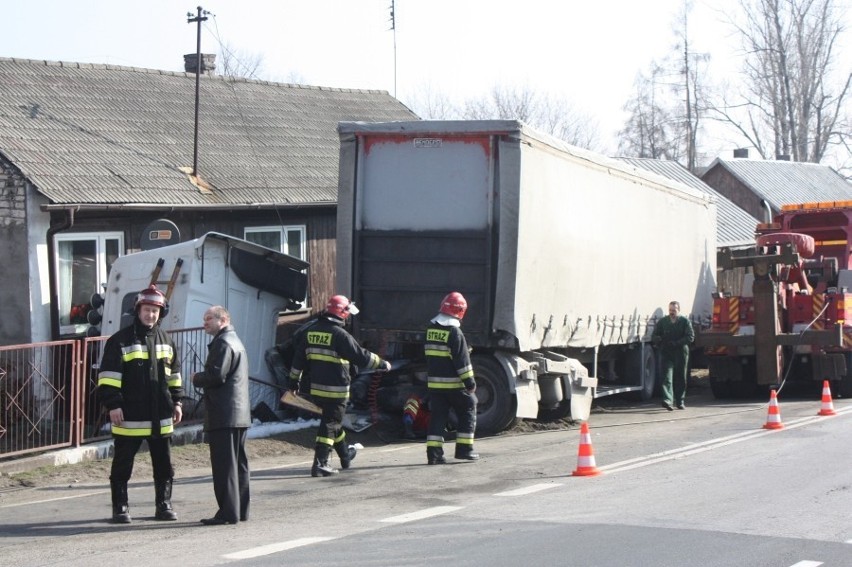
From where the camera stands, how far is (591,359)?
1703 cm

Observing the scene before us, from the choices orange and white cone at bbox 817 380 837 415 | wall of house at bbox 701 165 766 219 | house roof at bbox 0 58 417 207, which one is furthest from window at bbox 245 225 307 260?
wall of house at bbox 701 165 766 219

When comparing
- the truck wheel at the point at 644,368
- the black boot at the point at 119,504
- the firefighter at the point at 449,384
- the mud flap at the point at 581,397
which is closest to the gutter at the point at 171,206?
the truck wheel at the point at 644,368

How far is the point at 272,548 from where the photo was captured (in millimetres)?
7996

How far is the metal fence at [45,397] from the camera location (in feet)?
41.1

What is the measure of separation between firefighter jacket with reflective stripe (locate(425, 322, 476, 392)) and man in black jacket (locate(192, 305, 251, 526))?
3202 millimetres

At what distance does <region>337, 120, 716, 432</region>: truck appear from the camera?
13.8 metres

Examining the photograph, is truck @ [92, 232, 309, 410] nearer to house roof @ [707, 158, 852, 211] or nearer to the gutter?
the gutter

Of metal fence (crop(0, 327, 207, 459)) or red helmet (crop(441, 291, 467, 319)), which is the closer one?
red helmet (crop(441, 291, 467, 319))

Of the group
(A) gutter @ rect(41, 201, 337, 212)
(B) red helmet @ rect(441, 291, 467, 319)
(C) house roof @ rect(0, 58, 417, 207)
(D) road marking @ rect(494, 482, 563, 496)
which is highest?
(C) house roof @ rect(0, 58, 417, 207)

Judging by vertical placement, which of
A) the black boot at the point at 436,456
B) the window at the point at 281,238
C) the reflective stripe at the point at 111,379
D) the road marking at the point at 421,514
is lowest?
the road marking at the point at 421,514

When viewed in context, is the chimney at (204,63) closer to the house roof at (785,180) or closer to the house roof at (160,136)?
the house roof at (160,136)

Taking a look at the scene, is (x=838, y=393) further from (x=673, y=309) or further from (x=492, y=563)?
(x=492, y=563)

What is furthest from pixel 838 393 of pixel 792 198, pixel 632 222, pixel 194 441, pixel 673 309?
pixel 792 198

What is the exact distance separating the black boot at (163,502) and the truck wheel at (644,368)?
11495mm
